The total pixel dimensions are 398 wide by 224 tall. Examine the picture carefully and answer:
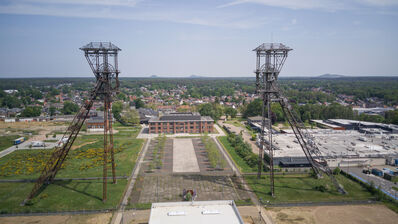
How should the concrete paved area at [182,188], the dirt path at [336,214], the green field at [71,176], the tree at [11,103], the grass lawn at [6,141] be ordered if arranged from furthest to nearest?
the tree at [11,103]
the grass lawn at [6,141]
the concrete paved area at [182,188]
the green field at [71,176]
the dirt path at [336,214]

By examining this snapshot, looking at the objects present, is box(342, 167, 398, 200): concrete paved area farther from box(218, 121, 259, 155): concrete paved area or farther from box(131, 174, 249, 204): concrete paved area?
box(131, 174, 249, 204): concrete paved area

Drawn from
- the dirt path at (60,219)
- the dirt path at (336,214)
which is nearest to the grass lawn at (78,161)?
the dirt path at (60,219)

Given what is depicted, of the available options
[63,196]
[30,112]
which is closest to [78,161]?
[63,196]

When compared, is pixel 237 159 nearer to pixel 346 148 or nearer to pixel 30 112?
pixel 346 148

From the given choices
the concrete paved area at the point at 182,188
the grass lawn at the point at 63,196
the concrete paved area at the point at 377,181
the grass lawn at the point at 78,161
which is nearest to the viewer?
the grass lawn at the point at 63,196

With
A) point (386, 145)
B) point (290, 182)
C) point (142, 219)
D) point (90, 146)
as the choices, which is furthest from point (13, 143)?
point (386, 145)

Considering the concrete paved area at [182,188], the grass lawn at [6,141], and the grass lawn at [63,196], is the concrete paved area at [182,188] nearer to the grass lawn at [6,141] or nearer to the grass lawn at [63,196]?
the grass lawn at [63,196]

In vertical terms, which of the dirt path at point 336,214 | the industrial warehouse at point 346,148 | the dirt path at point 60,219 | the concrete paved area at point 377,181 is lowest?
the dirt path at point 336,214

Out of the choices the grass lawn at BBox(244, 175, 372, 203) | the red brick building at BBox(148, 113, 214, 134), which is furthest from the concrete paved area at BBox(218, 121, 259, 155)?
the grass lawn at BBox(244, 175, 372, 203)
